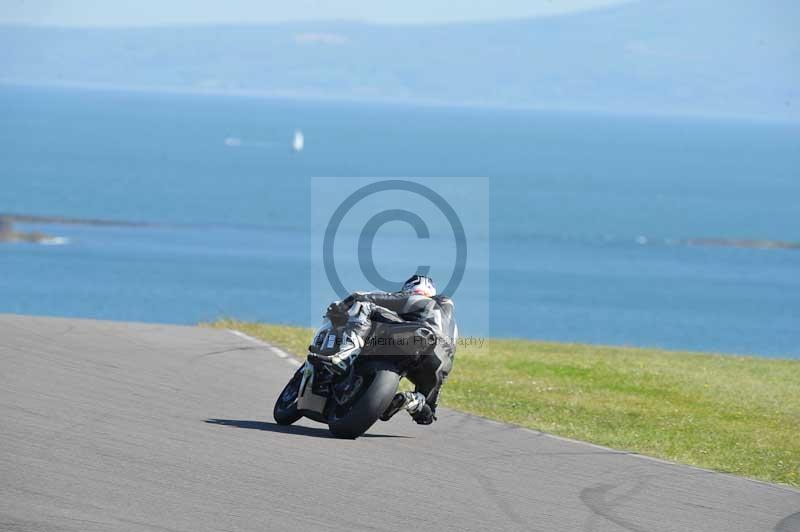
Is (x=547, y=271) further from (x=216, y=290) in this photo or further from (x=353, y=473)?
(x=353, y=473)

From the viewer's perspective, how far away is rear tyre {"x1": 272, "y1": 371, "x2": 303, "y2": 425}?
479 inches

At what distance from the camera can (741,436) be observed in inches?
596

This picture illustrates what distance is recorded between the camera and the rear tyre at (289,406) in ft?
39.9

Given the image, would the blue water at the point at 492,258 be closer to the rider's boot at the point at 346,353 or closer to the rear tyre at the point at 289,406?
the rear tyre at the point at 289,406

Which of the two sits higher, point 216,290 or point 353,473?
point 353,473

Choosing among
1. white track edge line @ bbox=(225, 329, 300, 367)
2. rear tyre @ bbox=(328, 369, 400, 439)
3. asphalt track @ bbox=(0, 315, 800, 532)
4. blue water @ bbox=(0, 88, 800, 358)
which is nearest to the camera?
asphalt track @ bbox=(0, 315, 800, 532)

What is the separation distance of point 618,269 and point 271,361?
330 ft

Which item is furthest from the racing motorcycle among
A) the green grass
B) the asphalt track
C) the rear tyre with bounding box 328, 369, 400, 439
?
the green grass

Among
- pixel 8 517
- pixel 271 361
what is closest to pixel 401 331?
pixel 8 517

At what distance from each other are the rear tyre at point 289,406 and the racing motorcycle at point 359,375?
0.12 metres

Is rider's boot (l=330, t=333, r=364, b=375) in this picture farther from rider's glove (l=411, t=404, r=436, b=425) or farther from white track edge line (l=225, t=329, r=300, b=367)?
white track edge line (l=225, t=329, r=300, b=367)

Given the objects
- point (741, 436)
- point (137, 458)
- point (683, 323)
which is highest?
point (137, 458)

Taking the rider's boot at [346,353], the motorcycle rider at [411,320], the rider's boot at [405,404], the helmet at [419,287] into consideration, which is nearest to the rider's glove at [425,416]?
the motorcycle rider at [411,320]

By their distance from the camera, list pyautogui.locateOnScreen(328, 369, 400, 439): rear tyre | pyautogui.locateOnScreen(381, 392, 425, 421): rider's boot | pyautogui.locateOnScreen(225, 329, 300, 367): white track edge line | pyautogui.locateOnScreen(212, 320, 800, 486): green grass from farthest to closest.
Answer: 1. pyautogui.locateOnScreen(225, 329, 300, 367): white track edge line
2. pyautogui.locateOnScreen(212, 320, 800, 486): green grass
3. pyautogui.locateOnScreen(381, 392, 425, 421): rider's boot
4. pyautogui.locateOnScreen(328, 369, 400, 439): rear tyre
